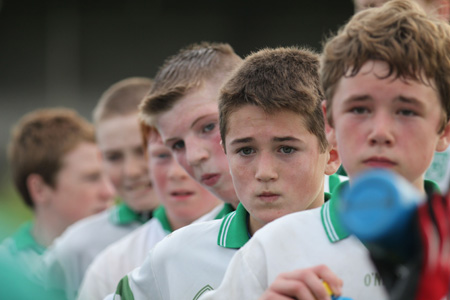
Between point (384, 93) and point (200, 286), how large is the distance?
104 centimetres

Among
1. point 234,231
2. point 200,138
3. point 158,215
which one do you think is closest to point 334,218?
point 234,231

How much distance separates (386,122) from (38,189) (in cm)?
481

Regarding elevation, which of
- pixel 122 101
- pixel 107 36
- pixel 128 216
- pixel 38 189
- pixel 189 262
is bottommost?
pixel 189 262

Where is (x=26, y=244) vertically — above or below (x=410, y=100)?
above

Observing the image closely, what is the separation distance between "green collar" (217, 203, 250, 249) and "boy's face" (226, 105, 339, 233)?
0.06m

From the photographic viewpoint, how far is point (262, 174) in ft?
8.31

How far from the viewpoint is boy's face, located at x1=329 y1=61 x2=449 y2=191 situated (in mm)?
1914

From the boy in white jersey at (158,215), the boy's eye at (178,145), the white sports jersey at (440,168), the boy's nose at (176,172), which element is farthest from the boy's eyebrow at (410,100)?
the boy's nose at (176,172)

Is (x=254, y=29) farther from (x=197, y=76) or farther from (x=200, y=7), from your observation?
(x=197, y=76)

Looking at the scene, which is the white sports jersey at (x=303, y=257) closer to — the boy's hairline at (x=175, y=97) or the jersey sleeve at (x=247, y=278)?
the jersey sleeve at (x=247, y=278)

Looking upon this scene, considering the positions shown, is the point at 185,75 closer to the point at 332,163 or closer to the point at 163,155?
the point at 163,155

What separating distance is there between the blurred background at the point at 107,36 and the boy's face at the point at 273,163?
13.2 m

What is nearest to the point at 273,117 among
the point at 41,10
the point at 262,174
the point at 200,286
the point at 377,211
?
the point at 262,174

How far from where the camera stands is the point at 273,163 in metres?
2.57
